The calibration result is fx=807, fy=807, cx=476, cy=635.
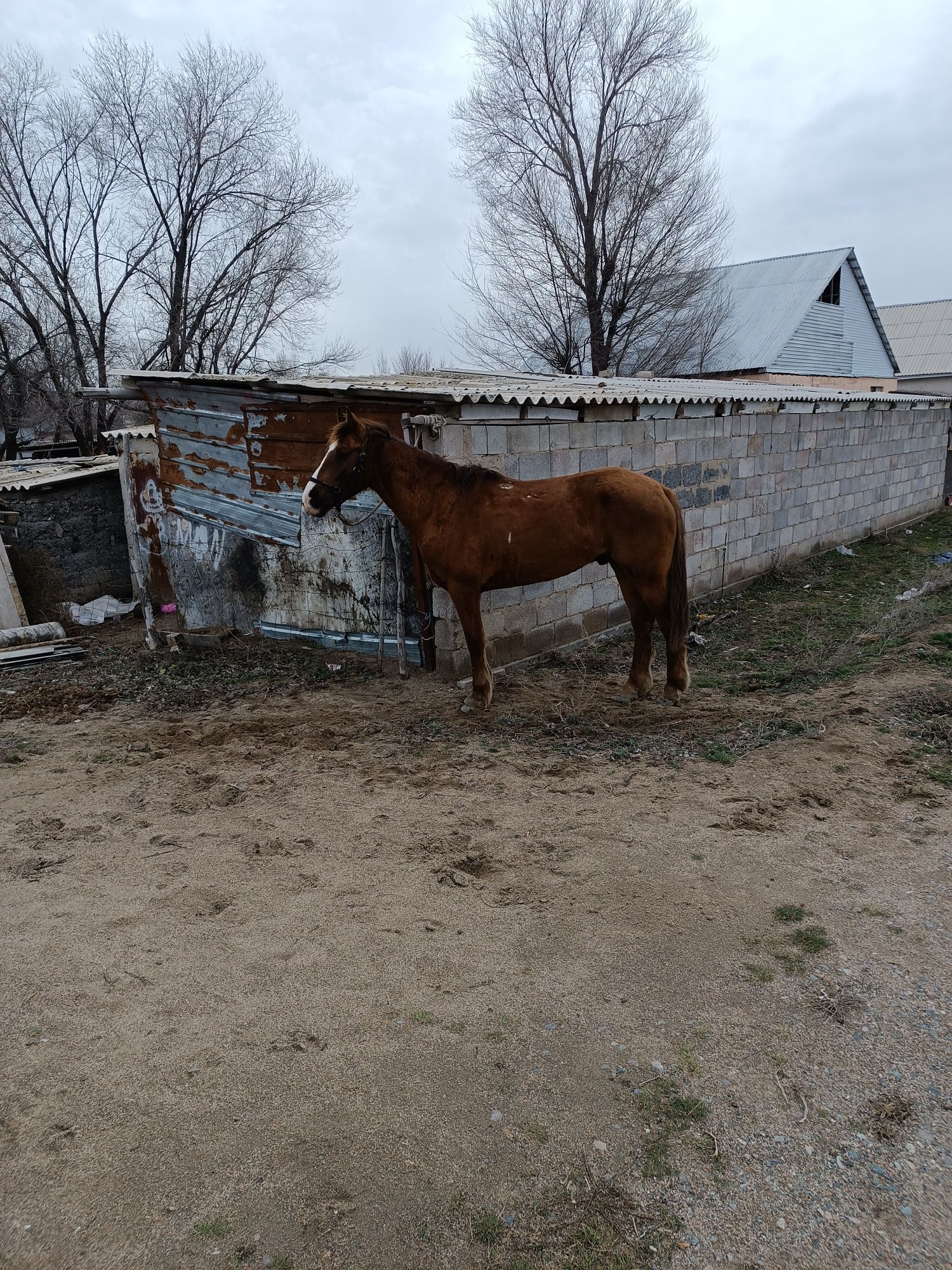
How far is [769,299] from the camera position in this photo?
80.1 ft

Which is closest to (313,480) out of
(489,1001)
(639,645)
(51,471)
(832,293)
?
(639,645)

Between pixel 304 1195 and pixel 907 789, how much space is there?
351 centimetres

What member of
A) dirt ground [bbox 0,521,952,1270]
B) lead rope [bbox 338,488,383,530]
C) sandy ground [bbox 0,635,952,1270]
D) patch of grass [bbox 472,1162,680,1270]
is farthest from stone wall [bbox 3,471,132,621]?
patch of grass [bbox 472,1162,680,1270]

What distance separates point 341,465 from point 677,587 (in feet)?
8.28

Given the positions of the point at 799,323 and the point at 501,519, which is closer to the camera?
the point at 501,519

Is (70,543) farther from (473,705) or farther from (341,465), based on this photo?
A: (473,705)

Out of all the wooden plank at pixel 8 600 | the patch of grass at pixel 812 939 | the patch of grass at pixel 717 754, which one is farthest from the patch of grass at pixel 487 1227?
the wooden plank at pixel 8 600

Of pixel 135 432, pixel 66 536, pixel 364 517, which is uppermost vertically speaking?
pixel 135 432

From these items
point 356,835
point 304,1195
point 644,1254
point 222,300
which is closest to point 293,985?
point 304,1195

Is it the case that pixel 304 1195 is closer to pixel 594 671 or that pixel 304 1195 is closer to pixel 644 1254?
pixel 644 1254

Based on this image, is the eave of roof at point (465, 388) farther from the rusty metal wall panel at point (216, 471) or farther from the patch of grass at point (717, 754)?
the patch of grass at point (717, 754)

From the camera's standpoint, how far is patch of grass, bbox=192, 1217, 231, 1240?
1982mm

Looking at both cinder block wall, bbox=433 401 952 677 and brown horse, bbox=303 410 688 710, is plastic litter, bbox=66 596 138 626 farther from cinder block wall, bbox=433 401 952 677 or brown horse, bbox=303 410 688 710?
cinder block wall, bbox=433 401 952 677

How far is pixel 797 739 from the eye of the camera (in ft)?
16.1
